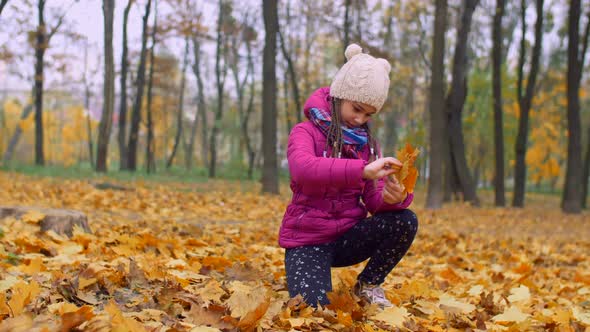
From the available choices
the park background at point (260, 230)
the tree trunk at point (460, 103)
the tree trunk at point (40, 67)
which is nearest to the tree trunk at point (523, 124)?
the park background at point (260, 230)

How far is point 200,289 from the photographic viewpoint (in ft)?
9.05

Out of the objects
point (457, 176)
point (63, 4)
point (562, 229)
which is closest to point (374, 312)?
point (562, 229)

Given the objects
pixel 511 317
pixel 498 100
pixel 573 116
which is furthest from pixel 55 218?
pixel 498 100

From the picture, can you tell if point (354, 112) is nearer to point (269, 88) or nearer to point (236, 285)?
point (236, 285)

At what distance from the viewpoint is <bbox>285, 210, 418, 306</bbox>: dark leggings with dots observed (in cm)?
286

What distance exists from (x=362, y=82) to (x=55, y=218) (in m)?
2.51

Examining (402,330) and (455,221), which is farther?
(455,221)

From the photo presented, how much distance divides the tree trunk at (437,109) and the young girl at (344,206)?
9948 mm

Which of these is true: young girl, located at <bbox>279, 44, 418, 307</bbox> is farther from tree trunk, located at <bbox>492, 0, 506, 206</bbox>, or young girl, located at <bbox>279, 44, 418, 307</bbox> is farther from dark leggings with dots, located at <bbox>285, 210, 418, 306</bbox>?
tree trunk, located at <bbox>492, 0, 506, 206</bbox>

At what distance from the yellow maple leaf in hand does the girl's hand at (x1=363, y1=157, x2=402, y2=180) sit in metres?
0.04

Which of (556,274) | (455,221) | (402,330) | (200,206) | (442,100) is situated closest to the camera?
(402,330)

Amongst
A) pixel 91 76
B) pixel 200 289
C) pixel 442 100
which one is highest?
pixel 91 76

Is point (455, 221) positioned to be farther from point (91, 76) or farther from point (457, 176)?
point (91, 76)

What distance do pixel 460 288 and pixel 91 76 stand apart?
3504 centimetres
